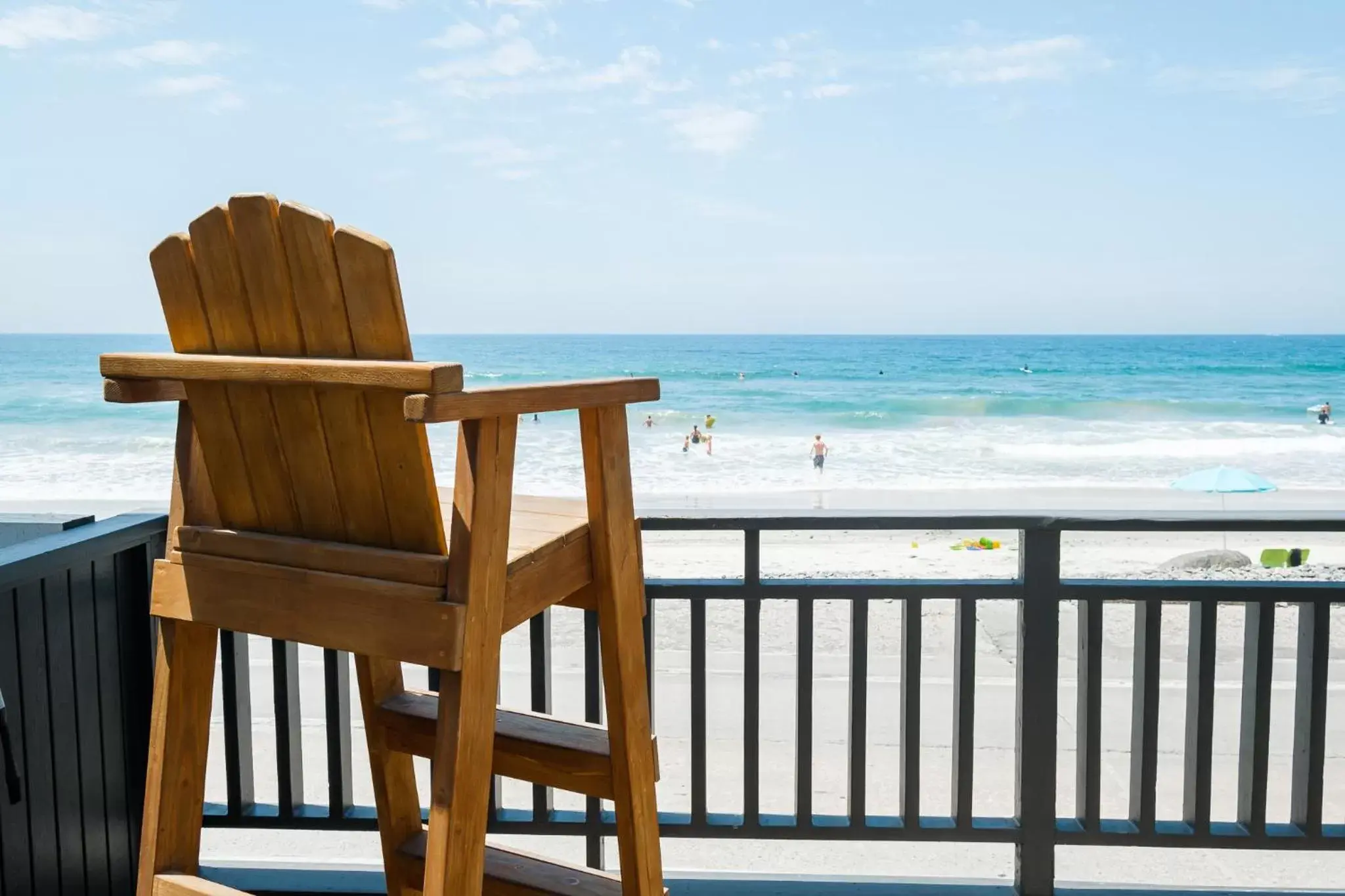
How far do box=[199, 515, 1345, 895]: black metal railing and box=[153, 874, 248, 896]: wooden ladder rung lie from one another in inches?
23.0

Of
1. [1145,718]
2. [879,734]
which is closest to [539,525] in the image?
[1145,718]

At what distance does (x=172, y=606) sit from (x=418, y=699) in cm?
44

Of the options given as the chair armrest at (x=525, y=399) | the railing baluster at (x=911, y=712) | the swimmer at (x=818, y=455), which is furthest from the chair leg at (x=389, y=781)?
the swimmer at (x=818, y=455)

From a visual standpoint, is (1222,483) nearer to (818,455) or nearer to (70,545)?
(818,455)

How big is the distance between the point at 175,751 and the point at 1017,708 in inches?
54.0

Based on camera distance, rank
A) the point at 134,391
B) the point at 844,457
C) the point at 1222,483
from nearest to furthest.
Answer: the point at 134,391 < the point at 1222,483 < the point at 844,457

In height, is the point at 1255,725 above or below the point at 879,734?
above

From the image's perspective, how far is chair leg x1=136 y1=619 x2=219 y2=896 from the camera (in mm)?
1162

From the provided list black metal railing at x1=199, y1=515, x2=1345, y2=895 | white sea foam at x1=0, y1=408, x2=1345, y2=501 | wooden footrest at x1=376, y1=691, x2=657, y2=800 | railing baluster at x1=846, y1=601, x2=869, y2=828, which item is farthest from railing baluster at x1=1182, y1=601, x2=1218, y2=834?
white sea foam at x1=0, y1=408, x2=1345, y2=501

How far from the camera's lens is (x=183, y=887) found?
3.75 feet

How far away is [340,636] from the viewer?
105 cm

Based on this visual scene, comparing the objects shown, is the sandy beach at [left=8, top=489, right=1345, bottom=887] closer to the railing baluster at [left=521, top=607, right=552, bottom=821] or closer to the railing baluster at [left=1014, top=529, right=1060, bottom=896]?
the railing baluster at [left=1014, top=529, right=1060, bottom=896]

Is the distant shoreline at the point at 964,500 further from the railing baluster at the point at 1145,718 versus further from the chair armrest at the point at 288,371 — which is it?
the chair armrest at the point at 288,371

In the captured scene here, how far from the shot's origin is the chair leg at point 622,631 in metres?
1.21
